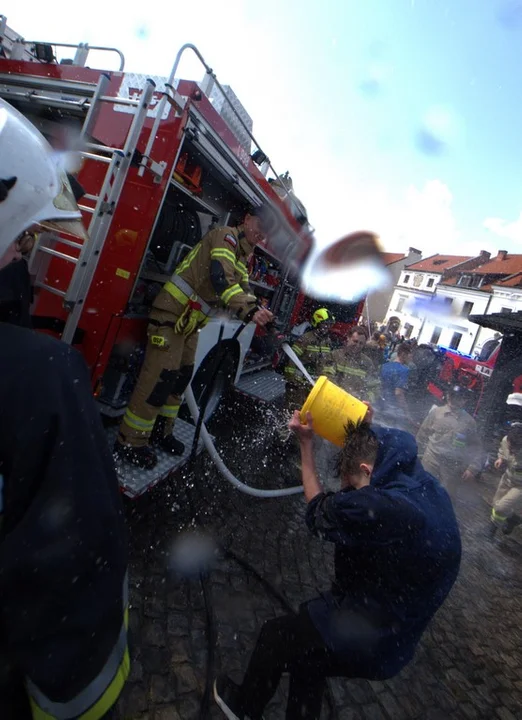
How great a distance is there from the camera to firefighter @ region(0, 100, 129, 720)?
27.8 inches

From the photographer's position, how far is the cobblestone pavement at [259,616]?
2.21m

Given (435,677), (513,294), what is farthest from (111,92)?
(513,294)

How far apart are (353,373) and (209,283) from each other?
335 cm

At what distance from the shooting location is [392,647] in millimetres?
1706

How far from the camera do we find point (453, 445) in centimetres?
501

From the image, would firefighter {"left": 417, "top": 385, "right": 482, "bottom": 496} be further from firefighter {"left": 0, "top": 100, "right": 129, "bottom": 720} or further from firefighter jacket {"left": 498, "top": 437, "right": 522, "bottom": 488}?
firefighter {"left": 0, "top": 100, "right": 129, "bottom": 720}

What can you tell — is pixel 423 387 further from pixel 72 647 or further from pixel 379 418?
pixel 72 647

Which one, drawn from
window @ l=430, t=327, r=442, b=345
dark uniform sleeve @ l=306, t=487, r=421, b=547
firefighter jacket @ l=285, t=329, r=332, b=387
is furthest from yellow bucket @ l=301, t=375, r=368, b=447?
window @ l=430, t=327, r=442, b=345

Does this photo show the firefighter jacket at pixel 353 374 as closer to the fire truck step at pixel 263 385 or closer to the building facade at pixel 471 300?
the fire truck step at pixel 263 385

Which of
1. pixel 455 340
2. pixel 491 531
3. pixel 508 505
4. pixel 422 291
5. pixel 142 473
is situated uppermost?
pixel 422 291

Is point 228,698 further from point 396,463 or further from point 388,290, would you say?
point 388,290

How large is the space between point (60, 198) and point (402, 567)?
181 cm

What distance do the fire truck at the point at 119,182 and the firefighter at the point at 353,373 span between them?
244 cm

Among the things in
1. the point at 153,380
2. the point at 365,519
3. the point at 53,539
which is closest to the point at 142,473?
the point at 153,380
